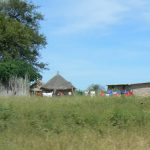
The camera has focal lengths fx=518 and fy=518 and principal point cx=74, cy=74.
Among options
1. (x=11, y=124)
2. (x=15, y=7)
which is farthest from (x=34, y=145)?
(x=15, y=7)

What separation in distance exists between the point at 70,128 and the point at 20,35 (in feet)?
123

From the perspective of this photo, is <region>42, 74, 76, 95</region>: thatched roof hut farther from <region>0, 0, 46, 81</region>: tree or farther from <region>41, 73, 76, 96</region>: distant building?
<region>0, 0, 46, 81</region>: tree

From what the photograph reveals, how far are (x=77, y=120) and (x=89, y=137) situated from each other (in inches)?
118

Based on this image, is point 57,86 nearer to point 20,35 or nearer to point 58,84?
point 58,84

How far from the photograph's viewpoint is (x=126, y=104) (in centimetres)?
2233

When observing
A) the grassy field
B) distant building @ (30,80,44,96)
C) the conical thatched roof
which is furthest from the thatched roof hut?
the grassy field

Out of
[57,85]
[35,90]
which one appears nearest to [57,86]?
[57,85]

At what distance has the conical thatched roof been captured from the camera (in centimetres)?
7212

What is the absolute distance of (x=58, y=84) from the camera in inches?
2891

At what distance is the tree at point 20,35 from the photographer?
51.9 m

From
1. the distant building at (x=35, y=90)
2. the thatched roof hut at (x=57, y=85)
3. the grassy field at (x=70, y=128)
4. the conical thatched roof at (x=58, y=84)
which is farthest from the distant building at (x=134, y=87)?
the grassy field at (x=70, y=128)

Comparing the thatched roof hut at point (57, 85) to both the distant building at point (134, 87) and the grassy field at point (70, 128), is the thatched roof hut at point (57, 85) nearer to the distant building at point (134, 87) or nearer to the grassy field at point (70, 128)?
the distant building at point (134, 87)

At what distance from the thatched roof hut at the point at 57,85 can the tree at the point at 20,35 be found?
1493 cm

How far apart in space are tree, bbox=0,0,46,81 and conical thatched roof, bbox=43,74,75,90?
1549 cm
